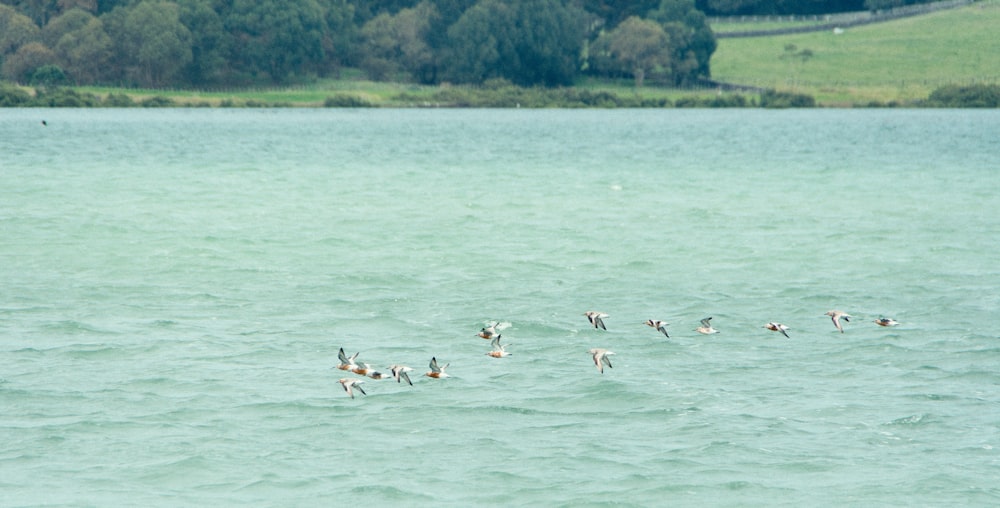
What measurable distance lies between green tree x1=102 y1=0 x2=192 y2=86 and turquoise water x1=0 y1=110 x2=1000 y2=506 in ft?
426

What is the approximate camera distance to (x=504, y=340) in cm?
2800

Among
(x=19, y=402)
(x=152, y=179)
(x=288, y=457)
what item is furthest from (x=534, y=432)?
(x=152, y=179)

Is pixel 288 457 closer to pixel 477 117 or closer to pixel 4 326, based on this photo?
pixel 4 326

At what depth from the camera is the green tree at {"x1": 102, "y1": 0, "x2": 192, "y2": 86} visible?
191 m

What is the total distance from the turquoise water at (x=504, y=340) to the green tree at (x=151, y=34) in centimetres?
12971

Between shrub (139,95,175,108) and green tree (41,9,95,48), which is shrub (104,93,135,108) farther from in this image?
green tree (41,9,95,48)

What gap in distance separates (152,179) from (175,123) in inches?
3036

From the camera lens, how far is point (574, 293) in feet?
113

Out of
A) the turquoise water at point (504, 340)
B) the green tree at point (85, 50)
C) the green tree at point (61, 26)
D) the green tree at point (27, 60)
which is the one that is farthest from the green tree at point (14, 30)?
the turquoise water at point (504, 340)

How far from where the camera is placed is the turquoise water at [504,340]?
64.3 feet

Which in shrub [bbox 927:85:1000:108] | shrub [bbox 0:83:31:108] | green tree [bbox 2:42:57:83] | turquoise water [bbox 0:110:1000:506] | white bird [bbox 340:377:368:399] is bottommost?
shrub [bbox 927:85:1000:108]

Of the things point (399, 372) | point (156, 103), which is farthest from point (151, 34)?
point (399, 372)

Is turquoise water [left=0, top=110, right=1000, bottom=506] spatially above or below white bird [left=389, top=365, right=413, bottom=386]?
below

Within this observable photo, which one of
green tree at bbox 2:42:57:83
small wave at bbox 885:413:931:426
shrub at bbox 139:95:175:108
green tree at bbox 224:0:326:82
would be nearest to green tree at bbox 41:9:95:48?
green tree at bbox 2:42:57:83
